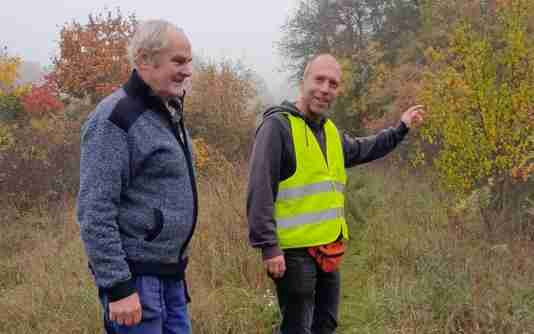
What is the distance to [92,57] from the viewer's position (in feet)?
61.4

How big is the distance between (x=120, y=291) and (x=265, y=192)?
97cm

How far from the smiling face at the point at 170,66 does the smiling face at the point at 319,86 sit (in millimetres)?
955

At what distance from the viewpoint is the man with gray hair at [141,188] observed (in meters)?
1.69

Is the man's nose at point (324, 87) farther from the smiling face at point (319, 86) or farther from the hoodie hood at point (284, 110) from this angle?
the hoodie hood at point (284, 110)

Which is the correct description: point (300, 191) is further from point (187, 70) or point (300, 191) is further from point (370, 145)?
point (187, 70)

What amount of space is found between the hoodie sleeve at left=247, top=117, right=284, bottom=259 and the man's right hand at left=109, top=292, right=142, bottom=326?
0.84 metres

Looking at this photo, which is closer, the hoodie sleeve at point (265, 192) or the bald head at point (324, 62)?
the hoodie sleeve at point (265, 192)

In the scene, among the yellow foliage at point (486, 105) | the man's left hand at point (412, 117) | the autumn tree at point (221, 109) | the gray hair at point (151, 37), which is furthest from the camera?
the autumn tree at point (221, 109)

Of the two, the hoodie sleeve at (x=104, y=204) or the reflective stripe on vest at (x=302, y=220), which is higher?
the hoodie sleeve at (x=104, y=204)

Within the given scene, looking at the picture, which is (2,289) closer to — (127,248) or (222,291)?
(222,291)

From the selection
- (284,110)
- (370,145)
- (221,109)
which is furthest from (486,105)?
(221,109)

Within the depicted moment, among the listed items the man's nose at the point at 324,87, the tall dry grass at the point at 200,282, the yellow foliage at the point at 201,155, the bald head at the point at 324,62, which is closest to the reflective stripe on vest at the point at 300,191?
the man's nose at the point at 324,87

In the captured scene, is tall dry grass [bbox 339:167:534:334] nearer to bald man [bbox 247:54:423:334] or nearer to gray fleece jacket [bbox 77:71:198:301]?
bald man [bbox 247:54:423:334]

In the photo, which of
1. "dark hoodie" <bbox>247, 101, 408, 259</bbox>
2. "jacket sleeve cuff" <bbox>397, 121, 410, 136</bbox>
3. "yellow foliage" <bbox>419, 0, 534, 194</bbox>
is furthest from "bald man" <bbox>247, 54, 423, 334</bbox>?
"yellow foliage" <bbox>419, 0, 534, 194</bbox>
